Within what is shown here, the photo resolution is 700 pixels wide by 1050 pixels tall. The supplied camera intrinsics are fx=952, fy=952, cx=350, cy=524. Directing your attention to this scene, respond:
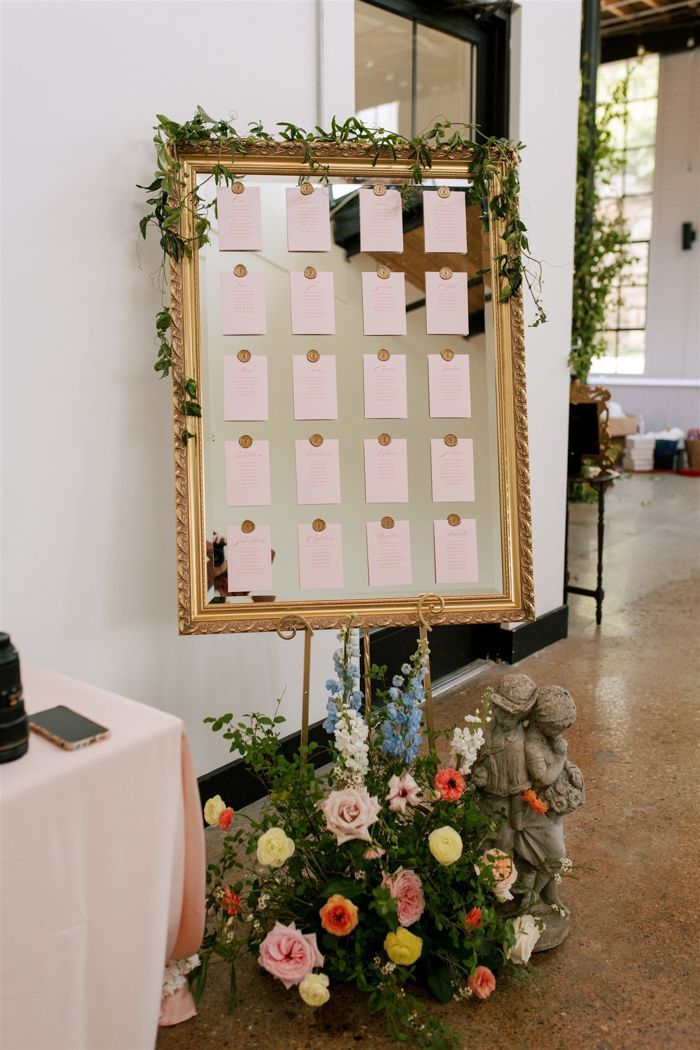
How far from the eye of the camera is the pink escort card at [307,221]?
7.33ft

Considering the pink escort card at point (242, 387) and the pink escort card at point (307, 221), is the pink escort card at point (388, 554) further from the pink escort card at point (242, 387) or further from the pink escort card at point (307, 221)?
the pink escort card at point (307, 221)

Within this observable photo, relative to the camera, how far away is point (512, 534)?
91.4 inches

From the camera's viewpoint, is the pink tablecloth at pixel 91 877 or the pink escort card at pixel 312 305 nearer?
the pink tablecloth at pixel 91 877

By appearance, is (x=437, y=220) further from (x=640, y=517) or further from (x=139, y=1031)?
(x=640, y=517)

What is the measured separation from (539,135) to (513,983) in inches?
124

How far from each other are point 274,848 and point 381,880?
0.85ft

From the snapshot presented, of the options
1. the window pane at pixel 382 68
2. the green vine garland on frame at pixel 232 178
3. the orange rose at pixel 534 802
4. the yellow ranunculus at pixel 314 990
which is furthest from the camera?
the window pane at pixel 382 68

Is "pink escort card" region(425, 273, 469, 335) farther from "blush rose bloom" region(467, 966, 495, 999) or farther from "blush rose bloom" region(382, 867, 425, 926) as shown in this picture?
"blush rose bloom" region(467, 966, 495, 999)

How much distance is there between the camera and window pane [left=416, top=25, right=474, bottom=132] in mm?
3547

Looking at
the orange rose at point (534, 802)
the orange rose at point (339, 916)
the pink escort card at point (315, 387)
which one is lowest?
the orange rose at point (339, 916)

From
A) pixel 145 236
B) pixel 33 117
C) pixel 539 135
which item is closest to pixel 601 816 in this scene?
pixel 145 236

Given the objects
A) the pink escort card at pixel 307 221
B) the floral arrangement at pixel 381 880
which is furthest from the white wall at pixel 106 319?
the floral arrangement at pixel 381 880

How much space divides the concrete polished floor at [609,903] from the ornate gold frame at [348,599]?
768 millimetres

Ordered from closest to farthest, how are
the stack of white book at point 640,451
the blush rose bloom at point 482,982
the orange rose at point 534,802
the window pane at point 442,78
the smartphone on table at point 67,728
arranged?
the smartphone on table at point 67,728, the blush rose bloom at point 482,982, the orange rose at point 534,802, the window pane at point 442,78, the stack of white book at point 640,451
